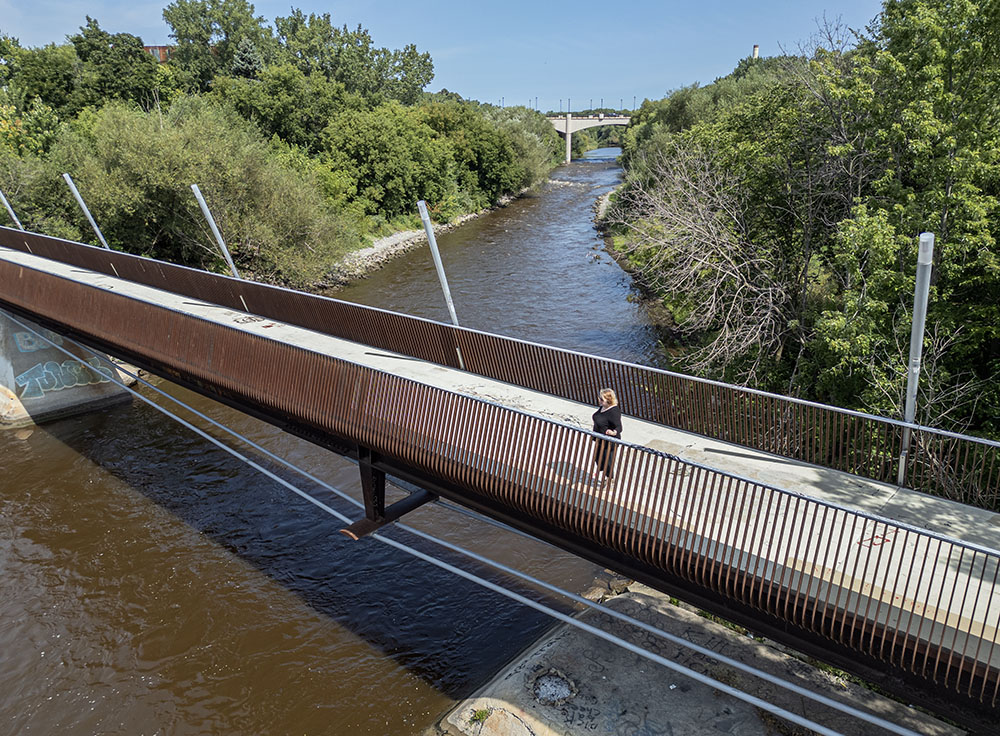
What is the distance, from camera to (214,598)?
1247 centimetres

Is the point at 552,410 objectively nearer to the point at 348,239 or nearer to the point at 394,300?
the point at 394,300

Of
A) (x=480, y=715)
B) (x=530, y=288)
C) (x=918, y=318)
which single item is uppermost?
(x=918, y=318)

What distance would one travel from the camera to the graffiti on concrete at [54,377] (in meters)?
19.9

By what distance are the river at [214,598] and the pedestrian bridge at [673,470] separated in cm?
311

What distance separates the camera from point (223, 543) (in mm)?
14094

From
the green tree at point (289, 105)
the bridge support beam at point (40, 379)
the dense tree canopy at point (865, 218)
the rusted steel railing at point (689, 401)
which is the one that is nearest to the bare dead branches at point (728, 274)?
the dense tree canopy at point (865, 218)

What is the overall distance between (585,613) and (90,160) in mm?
30277

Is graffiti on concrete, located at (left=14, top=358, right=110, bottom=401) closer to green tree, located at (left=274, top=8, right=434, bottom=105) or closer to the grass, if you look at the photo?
the grass

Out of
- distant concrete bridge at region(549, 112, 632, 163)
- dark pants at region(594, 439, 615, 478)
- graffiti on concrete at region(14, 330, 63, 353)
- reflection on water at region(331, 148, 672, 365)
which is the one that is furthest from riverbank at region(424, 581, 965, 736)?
distant concrete bridge at region(549, 112, 632, 163)

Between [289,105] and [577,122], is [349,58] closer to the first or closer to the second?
[289,105]

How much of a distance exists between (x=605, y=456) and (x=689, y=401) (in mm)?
3019

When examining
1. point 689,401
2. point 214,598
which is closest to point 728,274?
point 689,401

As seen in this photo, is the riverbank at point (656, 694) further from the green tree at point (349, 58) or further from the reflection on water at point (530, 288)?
the green tree at point (349, 58)

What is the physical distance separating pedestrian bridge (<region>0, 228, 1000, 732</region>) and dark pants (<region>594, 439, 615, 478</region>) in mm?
101
